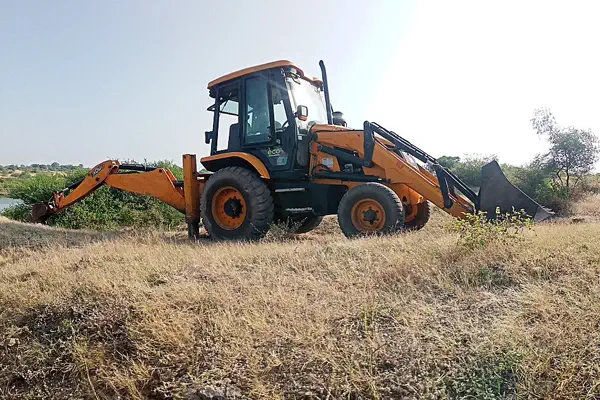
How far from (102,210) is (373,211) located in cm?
944

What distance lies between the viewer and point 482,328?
9.23 feet

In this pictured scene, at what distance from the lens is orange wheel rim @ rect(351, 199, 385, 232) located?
20.6ft

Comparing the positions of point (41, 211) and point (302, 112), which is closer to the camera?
point (302, 112)

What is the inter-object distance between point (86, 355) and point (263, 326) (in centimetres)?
138

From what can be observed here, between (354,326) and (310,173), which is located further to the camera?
(310,173)

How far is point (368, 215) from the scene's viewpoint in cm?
637

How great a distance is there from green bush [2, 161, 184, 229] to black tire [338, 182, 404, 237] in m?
7.26

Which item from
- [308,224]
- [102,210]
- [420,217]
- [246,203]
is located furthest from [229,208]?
[102,210]

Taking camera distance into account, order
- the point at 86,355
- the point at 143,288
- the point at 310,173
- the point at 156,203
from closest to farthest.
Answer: the point at 86,355, the point at 143,288, the point at 310,173, the point at 156,203

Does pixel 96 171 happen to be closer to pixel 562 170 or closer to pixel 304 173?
pixel 304 173

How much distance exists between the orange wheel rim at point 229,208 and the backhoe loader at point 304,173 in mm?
18

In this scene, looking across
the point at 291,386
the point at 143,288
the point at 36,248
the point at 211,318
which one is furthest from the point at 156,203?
the point at 291,386

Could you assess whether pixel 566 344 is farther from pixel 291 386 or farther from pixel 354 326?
pixel 291 386

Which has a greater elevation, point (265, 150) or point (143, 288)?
point (265, 150)
